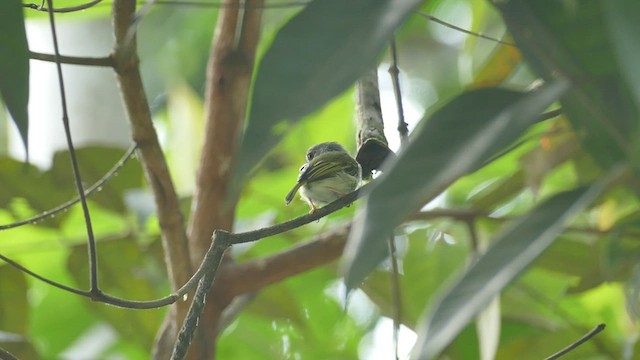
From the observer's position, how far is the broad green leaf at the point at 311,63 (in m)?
0.60

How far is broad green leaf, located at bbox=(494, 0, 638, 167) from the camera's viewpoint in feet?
2.23

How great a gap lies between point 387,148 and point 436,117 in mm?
499

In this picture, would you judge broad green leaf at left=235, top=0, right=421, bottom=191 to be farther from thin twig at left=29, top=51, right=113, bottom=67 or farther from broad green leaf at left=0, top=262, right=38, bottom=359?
broad green leaf at left=0, top=262, right=38, bottom=359

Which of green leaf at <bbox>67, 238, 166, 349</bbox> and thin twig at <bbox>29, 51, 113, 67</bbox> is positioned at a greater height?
green leaf at <bbox>67, 238, 166, 349</bbox>

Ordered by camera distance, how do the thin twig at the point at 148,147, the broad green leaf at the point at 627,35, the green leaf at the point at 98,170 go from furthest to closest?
the green leaf at the point at 98,170, the thin twig at the point at 148,147, the broad green leaf at the point at 627,35

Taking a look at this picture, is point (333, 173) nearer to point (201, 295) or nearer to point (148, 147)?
point (148, 147)

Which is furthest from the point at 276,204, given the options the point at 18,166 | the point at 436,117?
the point at 436,117

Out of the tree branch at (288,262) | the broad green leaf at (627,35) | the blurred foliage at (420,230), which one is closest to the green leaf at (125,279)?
the blurred foliage at (420,230)

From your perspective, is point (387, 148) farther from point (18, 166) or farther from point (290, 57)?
point (18, 166)

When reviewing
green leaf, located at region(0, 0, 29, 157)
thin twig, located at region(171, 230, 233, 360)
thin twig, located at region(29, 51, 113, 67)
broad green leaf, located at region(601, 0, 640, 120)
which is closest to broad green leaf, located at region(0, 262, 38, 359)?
thin twig, located at region(29, 51, 113, 67)

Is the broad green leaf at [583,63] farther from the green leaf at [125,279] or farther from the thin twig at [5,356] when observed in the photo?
the green leaf at [125,279]

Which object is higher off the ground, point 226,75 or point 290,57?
point 226,75

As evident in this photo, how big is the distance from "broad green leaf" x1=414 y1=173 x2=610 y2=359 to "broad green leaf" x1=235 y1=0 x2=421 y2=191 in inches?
6.3

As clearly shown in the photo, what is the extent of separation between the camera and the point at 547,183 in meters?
2.86
